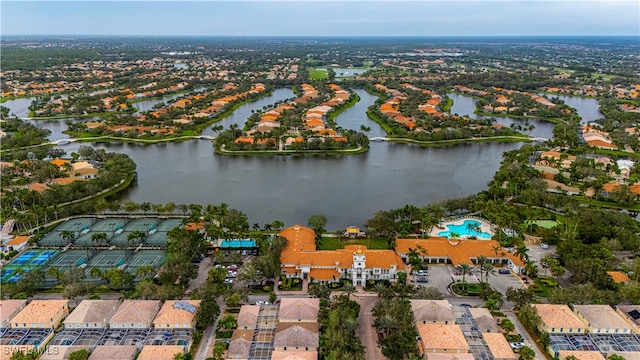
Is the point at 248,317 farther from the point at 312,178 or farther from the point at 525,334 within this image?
the point at 312,178

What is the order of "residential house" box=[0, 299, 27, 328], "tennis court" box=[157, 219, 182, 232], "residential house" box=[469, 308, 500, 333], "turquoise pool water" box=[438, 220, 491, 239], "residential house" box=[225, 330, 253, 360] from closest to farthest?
"residential house" box=[225, 330, 253, 360] → "residential house" box=[469, 308, 500, 333] → "residential house" box=[0, 299, 27, 328] → "turquoise pool water" box=[438, 220, 491, 239] → "tennis court" box=[157, 219, 182, 232]

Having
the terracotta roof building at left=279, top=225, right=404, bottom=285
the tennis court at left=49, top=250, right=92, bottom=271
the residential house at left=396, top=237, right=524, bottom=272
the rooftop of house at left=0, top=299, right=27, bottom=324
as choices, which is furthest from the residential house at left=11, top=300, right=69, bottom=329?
the residential house at left=396, top=237, right=524, bottom=272

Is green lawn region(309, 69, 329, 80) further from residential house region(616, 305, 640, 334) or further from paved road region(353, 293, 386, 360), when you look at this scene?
residential house region(616, 305, 640, 334)

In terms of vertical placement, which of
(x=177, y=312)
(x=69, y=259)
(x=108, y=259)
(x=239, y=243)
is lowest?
(x=239, y=243)

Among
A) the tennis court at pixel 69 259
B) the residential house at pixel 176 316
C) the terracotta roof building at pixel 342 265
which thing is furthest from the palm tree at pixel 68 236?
the terracotta roof building at pixel 342 265

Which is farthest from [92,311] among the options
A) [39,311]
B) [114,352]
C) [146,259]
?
[146,259]

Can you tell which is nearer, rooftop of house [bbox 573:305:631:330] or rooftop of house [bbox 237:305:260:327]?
rooftop of house [bbox 573:305:631:330]

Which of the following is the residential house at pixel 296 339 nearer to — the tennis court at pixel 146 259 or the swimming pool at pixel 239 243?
the swimming pool at pixel 239 243

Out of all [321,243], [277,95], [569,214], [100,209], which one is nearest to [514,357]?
[321,243]
